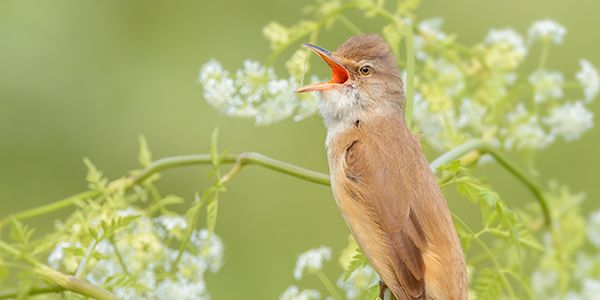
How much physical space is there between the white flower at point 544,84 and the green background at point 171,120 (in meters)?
3.05

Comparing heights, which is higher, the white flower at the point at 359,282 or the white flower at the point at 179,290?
the white flower at the point at 359,282

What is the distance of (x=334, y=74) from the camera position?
4.19 meters

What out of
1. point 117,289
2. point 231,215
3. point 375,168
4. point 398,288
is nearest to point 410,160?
point 375,168

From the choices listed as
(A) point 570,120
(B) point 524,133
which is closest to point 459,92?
(B) point 524,133

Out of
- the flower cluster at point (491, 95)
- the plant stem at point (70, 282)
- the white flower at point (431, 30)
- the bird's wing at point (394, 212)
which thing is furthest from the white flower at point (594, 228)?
the plant stem at point (70, 282)

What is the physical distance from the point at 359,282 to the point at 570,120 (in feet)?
3.80

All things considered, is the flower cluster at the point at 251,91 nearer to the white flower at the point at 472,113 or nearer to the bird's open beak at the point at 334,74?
the bird's open beak at the point at 334,74

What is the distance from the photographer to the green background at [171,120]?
24.4 feet

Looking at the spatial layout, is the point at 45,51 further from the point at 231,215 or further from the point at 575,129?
the point at 575,129

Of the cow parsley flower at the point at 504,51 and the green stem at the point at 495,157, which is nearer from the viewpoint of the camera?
the green stem at the point at 495,157

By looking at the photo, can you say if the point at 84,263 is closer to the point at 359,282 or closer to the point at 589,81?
the point at 359,282

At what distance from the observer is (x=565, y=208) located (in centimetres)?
445

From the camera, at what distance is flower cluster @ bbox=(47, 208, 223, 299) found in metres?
3.50

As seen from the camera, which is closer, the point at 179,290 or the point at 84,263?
the point at 84,263
